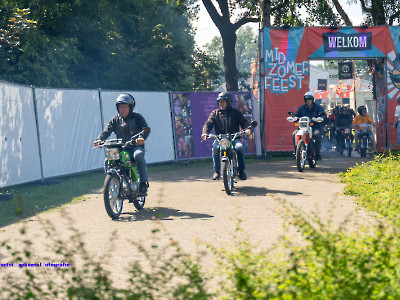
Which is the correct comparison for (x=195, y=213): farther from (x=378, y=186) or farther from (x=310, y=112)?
(x=310, y=112)

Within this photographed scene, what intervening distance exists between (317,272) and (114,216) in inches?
218

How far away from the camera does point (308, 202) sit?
10531 millimetres

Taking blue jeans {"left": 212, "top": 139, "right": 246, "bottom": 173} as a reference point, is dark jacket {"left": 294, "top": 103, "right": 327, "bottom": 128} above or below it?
above

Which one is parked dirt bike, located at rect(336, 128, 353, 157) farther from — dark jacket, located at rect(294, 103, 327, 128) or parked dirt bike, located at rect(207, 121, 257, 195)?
parked dirt bike, located at rect(207, 121, 257, 195)

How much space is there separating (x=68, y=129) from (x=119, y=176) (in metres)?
7.08

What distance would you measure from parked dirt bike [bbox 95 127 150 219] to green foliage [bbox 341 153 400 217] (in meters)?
3.42

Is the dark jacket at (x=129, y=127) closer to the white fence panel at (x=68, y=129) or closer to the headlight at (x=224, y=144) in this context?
the headlight at (x=224, y=144)

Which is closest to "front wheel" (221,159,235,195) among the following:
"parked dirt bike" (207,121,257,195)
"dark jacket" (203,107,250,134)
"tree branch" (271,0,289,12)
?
"parked dirt bike" (207,121,257,195)

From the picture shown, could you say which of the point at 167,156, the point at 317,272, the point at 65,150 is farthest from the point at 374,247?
the point at 167,156

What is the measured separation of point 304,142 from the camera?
15.9 metres

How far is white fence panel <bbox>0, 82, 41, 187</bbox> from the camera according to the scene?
1318 cm

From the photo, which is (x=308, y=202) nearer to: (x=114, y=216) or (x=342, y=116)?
(x=114, y=216)

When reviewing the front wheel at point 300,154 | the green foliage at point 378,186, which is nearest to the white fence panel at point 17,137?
the front wheel at point 300,154

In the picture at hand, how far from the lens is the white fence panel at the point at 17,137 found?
1318cm
